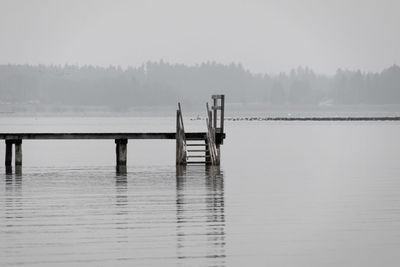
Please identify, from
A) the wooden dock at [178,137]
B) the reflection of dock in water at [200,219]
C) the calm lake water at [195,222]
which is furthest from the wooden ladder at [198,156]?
the calm lake water at [195,222]

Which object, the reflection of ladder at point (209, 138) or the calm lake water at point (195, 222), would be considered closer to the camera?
the calm lake water at point (195, 222)

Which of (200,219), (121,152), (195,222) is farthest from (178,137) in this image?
(195,222)

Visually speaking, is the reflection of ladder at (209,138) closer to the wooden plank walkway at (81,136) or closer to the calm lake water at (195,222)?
the wooden plank walkway at (81,136)

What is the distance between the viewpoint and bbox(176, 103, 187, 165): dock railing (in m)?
35.5

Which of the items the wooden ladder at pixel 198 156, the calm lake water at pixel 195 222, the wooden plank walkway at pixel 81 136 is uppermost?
the wooden plank walkway at pixel 81 136

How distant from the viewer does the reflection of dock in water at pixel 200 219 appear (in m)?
14.6

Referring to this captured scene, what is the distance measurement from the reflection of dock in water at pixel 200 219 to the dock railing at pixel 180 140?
3.66 m

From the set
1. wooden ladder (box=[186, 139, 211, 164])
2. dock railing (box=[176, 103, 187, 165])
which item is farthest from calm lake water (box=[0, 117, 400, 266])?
wooden ladder (box=[186, 139, 211, 164])

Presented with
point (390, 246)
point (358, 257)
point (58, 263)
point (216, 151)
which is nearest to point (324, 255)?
point (358, 257)

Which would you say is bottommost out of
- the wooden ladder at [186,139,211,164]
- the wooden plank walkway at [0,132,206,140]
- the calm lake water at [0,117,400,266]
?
the calm lake water at [0,117,400,266]

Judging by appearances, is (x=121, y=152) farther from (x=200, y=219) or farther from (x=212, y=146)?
(x=200, y=219)

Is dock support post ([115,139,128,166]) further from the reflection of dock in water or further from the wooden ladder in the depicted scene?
the reflection of dock in water

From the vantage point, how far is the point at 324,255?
14414mm

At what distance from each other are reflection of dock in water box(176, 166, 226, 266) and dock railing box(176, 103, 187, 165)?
12.0ft
